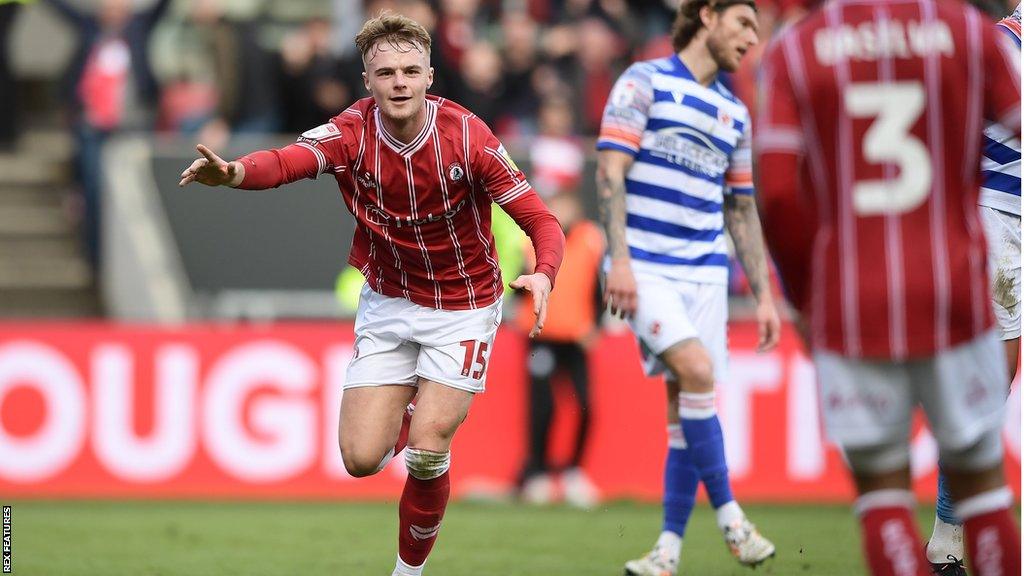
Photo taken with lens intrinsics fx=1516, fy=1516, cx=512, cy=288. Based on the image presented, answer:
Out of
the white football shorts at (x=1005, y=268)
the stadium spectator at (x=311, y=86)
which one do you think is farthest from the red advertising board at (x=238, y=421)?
the white football shorts at (x=1005, y=268)

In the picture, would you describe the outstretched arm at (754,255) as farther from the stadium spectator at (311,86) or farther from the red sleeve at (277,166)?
the stadium spectator at (311,86)

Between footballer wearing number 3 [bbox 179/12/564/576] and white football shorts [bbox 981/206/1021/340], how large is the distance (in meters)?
1.85

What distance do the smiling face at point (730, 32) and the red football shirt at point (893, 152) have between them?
2593 mm

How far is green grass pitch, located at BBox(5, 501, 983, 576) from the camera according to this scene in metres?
7.41

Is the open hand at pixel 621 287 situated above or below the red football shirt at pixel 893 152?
below

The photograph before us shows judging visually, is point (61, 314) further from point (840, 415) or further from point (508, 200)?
point (840, 415)

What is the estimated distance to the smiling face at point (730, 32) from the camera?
272 inches

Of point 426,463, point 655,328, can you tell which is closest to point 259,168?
point 426,463

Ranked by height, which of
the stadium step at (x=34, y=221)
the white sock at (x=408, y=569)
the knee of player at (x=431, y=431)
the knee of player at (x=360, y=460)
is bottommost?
the stadium step at (x=34, y=221)

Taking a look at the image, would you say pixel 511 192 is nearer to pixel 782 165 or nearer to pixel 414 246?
pixel 414 246

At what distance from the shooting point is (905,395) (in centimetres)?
434

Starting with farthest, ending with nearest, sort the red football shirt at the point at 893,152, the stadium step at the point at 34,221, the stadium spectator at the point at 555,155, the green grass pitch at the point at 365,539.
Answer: the stadium step at the point at 34,221 → the stadium spectator at the point at 555,155 → the green grass pitch at the point at 365,539 → the red football shirt at the point at 893,152

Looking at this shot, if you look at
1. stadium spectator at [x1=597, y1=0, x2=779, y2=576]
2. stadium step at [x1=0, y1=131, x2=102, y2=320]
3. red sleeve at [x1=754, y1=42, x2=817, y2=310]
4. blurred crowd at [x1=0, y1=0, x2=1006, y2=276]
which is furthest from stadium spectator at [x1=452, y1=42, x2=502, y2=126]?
red sleeve at [x1=754, y1=42, x2=817, y2=310]

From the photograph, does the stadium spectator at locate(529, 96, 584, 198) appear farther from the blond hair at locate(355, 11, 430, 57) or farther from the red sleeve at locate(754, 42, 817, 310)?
the red sleeve at locate(754, 42, 817, 310)
